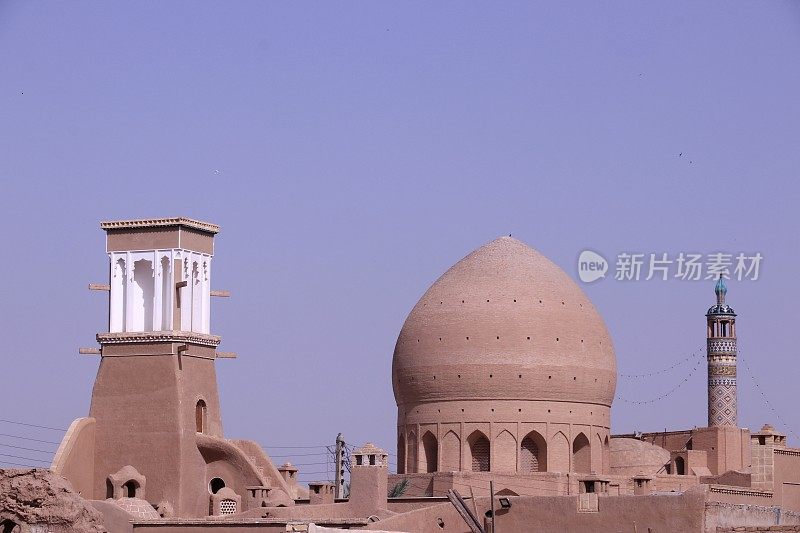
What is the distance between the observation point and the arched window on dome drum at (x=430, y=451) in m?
43.4

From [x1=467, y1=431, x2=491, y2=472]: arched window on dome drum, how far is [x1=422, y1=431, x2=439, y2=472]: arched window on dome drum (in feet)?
3.14

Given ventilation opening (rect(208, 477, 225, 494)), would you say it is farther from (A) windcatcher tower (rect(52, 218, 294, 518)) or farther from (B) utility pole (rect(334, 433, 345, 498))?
(B) utility pole (rect(334, 433, 345, 498))

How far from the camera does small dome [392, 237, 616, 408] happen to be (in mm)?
42406

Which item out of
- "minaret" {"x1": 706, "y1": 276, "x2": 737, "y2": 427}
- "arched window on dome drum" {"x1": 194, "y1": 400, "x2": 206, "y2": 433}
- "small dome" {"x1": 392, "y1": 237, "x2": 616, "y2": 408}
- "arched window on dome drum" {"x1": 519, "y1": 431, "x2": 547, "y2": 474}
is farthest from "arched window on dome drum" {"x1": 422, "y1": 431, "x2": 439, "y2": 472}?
"minaret" {"x1": 706, "y1": 276, "x2": 737, "y2": 427}

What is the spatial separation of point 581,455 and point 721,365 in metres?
15.5

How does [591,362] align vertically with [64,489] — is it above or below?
above

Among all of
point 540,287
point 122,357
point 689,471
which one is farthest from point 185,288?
point 689,471

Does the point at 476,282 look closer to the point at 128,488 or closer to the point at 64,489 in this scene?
the point at 128,488

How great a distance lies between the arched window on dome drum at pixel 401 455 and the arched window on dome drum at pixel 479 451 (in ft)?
6.32

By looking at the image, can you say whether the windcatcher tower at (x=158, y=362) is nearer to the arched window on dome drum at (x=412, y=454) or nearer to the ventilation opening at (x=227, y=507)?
the ventilation opening at (x=227, y=507)

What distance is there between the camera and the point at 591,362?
42906mm

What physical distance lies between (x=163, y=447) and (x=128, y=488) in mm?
1109

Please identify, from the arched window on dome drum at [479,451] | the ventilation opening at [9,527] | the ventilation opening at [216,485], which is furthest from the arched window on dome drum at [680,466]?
the ventilation opening at [9,527]

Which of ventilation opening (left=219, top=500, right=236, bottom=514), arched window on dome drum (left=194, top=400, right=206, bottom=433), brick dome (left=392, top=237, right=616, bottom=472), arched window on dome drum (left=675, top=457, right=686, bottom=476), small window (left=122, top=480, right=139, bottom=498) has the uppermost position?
brick dome (left=392, top=237, right=616, bottom=472)
